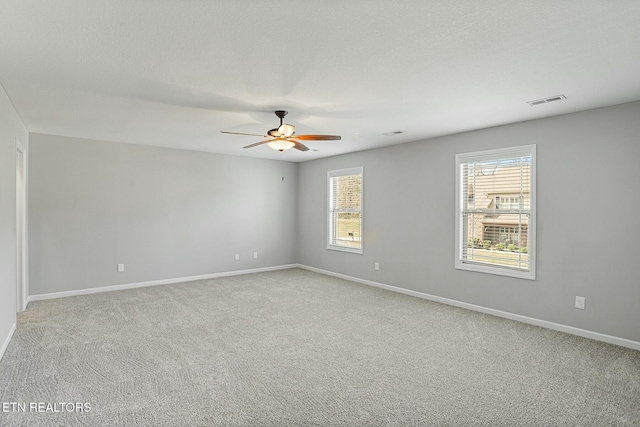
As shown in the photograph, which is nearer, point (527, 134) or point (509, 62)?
point (509, 62)

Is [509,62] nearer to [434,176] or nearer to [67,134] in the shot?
[434,176]

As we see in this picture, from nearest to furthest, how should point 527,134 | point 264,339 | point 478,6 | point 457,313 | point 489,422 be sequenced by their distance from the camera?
point 478,6, point 489,422, point 264,339, point 527,134, point 457,313

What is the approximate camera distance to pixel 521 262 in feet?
14.8

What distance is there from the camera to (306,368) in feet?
10.2

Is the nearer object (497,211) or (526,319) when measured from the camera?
(526,319)

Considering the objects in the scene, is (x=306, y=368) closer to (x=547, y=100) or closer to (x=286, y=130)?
(x=286, y=130)

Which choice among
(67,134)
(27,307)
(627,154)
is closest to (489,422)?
(627,154)

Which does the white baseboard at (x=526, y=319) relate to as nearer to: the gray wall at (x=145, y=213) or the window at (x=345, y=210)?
the window at (x=345, y=210)

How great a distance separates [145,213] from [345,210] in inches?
146

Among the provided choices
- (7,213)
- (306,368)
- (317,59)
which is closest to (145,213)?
(7,213)

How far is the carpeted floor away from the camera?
7.93ft

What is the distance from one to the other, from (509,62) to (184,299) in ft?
16.5

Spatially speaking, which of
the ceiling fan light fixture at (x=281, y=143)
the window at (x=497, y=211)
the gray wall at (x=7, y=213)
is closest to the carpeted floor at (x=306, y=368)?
the gray wall at (x=7, y=213)

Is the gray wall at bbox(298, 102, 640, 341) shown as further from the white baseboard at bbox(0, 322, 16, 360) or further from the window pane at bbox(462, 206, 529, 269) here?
the white baseboard at bbox(0, 322, 16, 360)
